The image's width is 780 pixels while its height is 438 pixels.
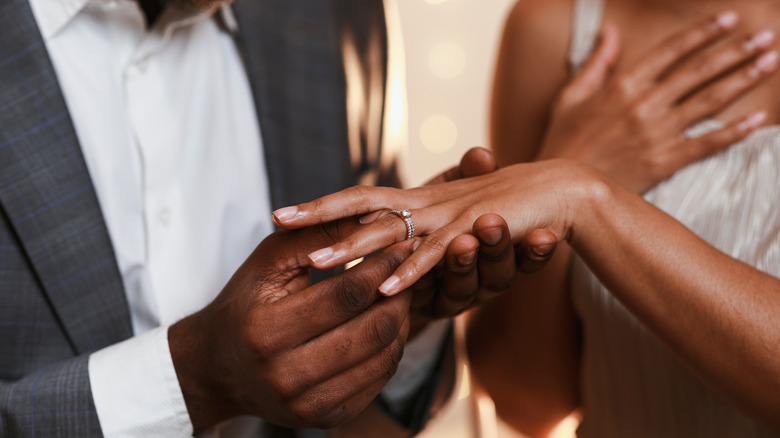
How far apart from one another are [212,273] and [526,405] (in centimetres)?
65

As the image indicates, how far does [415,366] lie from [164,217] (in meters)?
0.53

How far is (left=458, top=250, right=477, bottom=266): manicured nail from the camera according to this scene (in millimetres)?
735

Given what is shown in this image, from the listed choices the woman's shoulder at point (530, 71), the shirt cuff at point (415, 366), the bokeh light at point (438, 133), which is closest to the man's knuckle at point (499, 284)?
the shirt cuff at point (415, 366)

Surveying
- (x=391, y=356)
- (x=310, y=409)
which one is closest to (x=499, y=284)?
(x=391, y=356)

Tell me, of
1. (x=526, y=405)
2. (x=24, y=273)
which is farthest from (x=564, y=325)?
(x=24, y=273)

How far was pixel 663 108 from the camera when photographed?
112 centimetres

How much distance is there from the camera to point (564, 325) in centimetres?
116

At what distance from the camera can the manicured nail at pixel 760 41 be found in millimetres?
1109

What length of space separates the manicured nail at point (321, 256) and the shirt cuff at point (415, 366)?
47cm

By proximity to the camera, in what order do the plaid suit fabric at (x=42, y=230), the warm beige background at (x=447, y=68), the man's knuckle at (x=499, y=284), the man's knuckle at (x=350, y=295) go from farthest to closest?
the warm beige background at (x=447, y=68) → the plaid suit fabric at (x=42, y=230) → the man's knuckle at (x=499, y=284) → the man's knuckle at (x=350, y=295)

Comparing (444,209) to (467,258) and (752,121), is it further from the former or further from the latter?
(752,121)

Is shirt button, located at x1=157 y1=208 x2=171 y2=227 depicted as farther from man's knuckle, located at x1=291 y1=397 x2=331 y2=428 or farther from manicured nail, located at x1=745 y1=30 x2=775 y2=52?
manicured nail, located at x1=745 y1=30 x2=775 y2=52

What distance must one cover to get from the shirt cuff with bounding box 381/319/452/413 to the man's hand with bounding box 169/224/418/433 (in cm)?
37

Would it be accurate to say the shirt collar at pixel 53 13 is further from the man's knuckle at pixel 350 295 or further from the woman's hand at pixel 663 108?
the woman's hand at pixel 663 108
